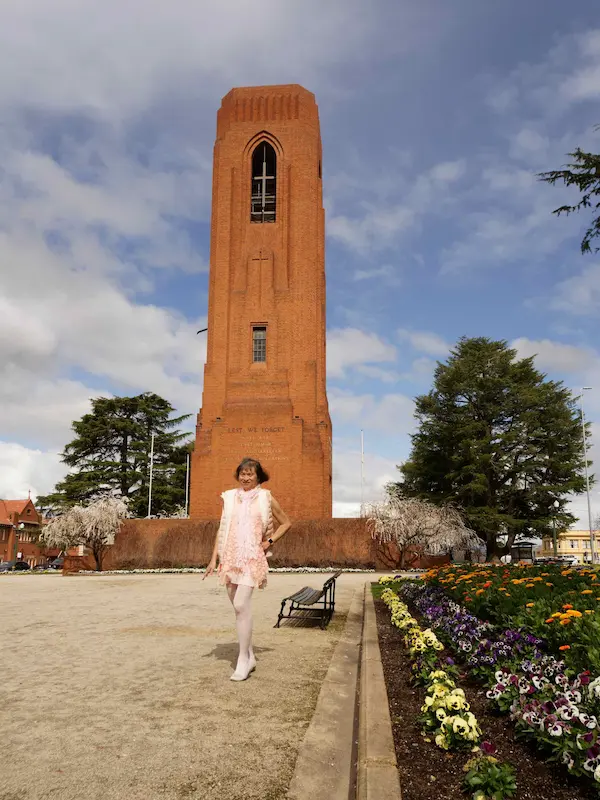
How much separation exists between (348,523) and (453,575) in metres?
→ 19.5

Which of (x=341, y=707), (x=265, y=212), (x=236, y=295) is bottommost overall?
(x=341, y=707)

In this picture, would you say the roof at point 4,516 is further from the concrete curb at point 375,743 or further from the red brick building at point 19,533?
the concrete curb at point 375,743

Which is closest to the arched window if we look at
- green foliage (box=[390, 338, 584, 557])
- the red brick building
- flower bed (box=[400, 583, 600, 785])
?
green foliage (box=[390, 338, 584, 557])

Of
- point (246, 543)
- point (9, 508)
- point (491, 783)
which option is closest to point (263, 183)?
point (246, 543)

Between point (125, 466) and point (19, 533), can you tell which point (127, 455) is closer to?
point (125, 466)

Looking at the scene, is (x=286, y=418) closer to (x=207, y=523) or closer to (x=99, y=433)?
(x=207, y=523)


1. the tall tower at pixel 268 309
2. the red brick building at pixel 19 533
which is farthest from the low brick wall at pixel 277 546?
the red brick building at pixel 19 533

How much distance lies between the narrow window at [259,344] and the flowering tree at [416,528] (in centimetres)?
1058

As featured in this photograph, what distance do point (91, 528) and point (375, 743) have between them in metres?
29.5

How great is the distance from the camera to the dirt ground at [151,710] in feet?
10.2

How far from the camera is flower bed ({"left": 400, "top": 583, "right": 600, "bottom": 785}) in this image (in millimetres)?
2922

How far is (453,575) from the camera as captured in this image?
980cm

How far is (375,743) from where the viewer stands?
3465 millimetres

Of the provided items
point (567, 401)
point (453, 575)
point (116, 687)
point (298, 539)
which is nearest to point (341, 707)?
point (116, 687)
